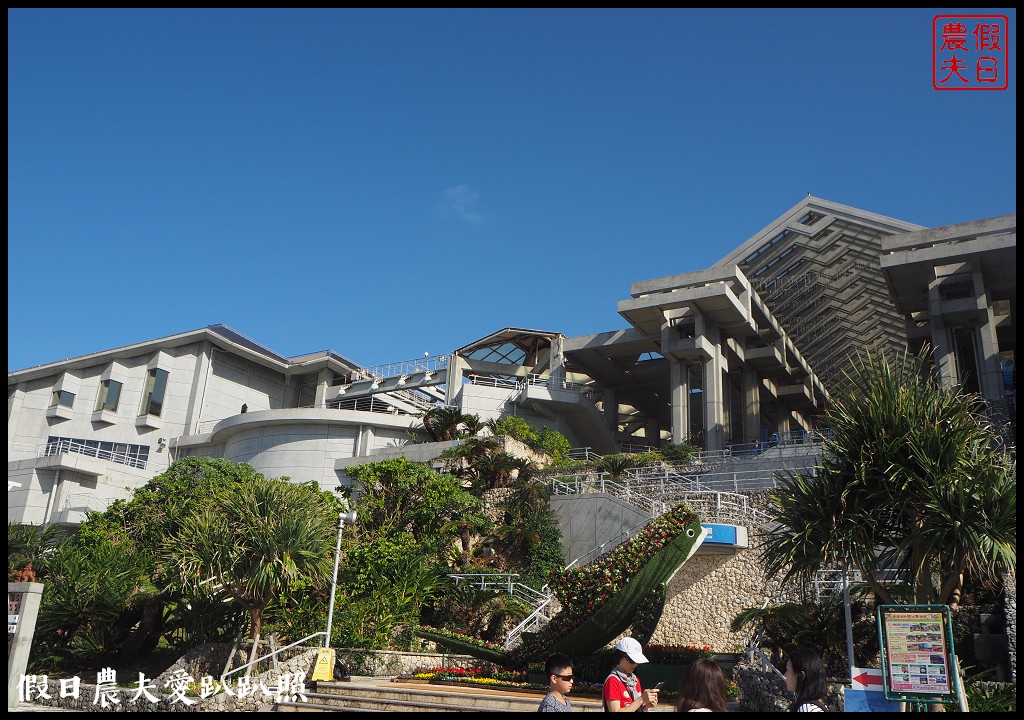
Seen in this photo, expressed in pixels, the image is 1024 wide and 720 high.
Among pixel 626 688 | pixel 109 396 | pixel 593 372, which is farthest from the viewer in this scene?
pixel 593 372

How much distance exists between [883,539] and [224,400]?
39.3m

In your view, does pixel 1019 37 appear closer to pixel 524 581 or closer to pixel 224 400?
pixel 524 581

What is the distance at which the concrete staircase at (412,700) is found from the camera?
12.8 m

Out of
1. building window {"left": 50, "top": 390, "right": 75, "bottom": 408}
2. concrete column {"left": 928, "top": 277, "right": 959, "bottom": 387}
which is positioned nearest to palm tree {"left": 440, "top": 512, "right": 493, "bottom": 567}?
concrete column {"left": 928, "top": 277, "right": 959, "bottom": 387}

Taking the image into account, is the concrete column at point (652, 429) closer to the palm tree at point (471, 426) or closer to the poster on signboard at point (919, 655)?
the palm tree at point (471, 426)

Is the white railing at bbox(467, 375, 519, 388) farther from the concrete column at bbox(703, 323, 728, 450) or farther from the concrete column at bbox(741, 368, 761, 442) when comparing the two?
the concrete column at bbox(741, 368, 761, 442)

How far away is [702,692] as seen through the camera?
5.58 meters

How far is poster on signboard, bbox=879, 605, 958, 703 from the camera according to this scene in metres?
8.15

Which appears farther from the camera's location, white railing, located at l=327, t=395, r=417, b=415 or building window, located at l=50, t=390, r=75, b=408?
white railing, located at l=327, t=395, r=417, b=415

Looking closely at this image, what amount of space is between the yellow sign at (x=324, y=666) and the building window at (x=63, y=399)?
34.8 metres

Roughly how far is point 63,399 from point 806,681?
151 ft

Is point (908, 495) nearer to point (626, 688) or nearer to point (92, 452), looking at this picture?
point (626, 688)

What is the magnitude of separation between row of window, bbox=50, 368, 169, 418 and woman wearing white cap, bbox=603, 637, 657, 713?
136ft

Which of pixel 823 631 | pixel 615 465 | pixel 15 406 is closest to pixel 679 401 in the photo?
pixel 615 465
